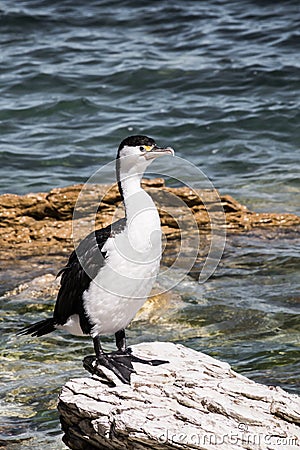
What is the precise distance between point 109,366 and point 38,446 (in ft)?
2.76

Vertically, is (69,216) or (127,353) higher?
(127,353)

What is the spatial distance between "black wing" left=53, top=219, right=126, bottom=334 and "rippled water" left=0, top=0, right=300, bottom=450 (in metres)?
0.87

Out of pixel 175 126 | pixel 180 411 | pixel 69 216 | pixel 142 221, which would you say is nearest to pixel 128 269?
pixel 142 221

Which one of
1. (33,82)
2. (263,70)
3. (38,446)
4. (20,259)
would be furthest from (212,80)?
(38,446)

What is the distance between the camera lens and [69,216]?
9.16 metres

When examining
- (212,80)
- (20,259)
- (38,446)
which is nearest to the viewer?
(38,446)

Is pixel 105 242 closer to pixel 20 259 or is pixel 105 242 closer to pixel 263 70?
pixel 20 259

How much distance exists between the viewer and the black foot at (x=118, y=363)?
4.84m

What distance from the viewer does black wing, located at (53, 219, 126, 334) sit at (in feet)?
16.1

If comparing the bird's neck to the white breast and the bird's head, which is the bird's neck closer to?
the white breast

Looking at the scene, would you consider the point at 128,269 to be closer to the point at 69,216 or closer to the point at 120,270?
the point at 120,270

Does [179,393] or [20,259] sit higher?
[179,393]

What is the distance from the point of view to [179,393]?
4.62 metres

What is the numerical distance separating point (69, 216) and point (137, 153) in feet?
13.9
